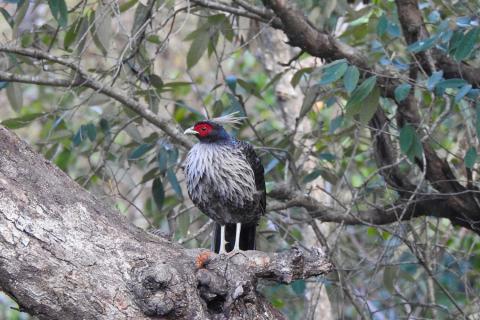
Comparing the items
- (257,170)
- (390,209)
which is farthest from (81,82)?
(390,209)

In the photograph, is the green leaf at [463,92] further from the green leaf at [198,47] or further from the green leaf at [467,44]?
the green leaf at [198,47]

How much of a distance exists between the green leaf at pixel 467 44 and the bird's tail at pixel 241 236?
196 cm

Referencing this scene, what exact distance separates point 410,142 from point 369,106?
1.16ft

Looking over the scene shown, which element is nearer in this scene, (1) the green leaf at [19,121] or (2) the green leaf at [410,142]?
(2) the green leaf at [410,142]

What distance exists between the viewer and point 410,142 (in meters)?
5.03

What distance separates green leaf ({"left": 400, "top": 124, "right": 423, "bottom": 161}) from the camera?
5016 millimetres

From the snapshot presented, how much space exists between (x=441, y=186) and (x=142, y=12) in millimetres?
2548

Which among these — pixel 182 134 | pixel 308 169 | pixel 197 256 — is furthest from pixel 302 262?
pixel 308 169

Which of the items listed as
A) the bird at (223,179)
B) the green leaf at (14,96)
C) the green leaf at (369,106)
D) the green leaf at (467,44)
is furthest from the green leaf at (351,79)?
the green leaf at (14,96)

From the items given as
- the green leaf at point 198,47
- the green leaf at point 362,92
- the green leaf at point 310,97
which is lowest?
the green leaf at point 310,97

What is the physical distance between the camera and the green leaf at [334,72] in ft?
15.6

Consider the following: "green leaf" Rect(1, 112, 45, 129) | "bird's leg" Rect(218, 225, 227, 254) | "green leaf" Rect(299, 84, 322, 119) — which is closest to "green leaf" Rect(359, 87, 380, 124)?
"green leaf" Rect(299, 84, 322, 119)

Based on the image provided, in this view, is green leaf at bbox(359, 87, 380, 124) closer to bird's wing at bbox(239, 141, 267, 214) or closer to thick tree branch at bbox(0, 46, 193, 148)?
bird's wing at bbox(239, 141, 267, 214)

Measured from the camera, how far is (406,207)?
557 cm
